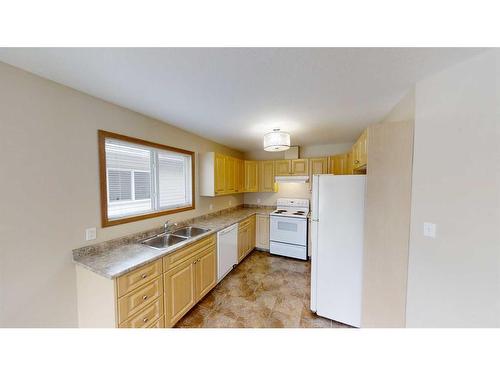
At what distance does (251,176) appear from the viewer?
4.02 m

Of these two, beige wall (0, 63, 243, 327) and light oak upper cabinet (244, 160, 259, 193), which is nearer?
beige wall (0, 63, 243, 327)

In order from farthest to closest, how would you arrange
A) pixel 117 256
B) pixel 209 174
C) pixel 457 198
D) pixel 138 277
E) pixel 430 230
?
pixel 209 174 → pixel 117 256 → pixel 138 277 → pixel 430 230 → pixel 457 198

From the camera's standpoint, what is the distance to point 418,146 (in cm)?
128

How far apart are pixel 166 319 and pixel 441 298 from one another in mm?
2239

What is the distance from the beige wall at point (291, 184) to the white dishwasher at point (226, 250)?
1.53 m

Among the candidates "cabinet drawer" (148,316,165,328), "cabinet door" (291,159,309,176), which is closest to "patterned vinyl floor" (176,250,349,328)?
"cabinet drawer" (148,316,165,328)

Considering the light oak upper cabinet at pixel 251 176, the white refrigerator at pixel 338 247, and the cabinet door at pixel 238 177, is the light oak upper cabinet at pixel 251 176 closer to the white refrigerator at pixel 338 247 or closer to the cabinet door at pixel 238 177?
the cabinet door at pixel 238 177

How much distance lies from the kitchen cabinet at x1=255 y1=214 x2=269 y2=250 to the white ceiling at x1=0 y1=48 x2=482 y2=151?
2.28 m

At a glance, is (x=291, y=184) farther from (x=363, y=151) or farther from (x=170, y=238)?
(x=170, y=238)

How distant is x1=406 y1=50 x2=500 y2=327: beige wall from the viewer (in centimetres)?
95

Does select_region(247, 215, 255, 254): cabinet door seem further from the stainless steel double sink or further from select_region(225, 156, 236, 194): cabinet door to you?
the stainless steel double sink

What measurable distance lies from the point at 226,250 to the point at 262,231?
4.11ft

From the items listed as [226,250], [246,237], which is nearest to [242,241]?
[246,237]
